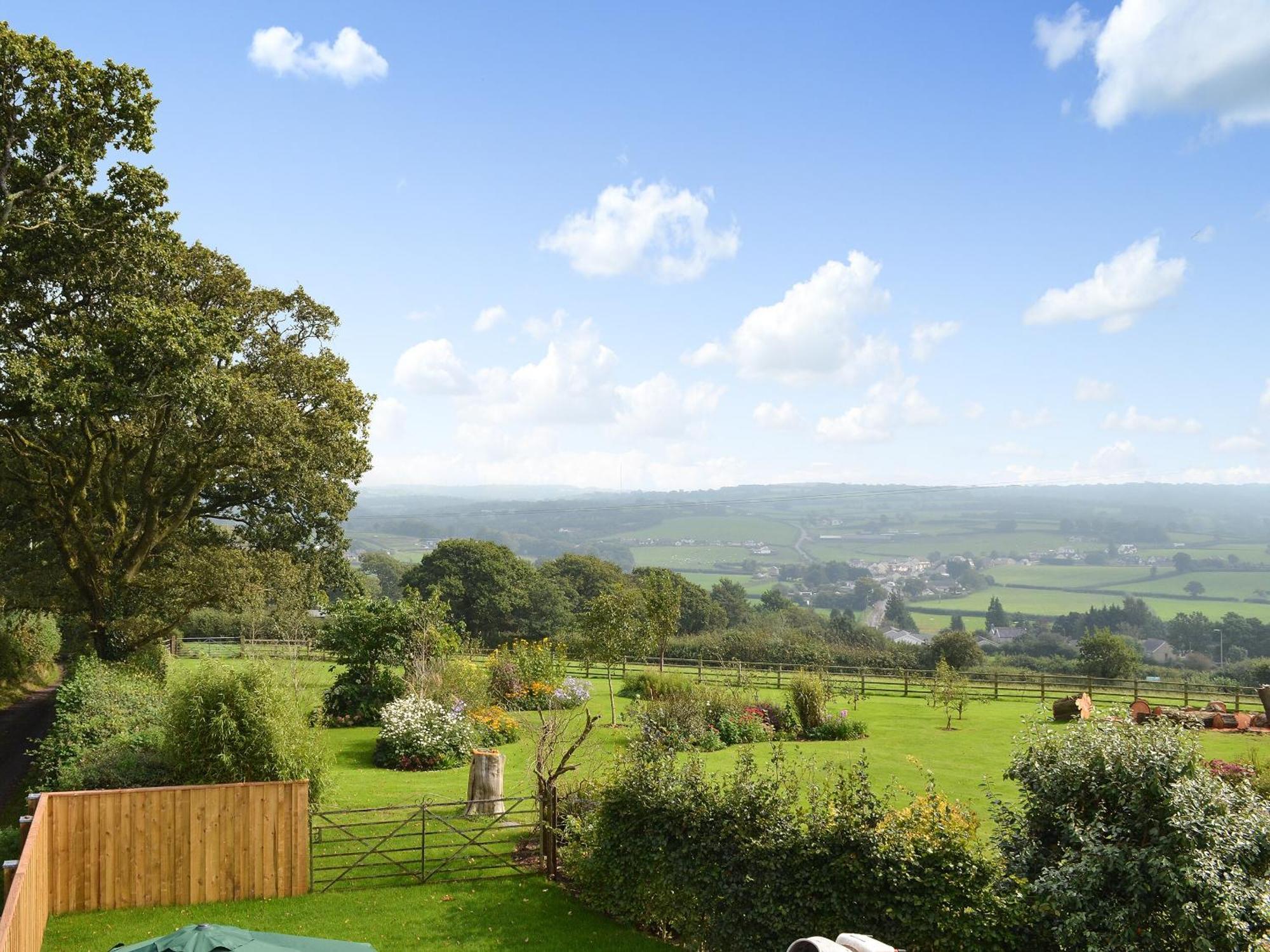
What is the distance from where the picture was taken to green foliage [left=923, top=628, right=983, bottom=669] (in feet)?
167

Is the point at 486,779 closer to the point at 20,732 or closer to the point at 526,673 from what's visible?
the point at 526,673

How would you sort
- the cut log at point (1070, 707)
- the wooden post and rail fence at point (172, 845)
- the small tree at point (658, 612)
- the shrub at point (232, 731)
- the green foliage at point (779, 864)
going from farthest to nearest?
1. the small tree at point (658, 612)
2. the cut log at point (1070, 707)
3. the shrub at point (232, 731)
4. the wooden post and rail fence at point (172, 845)
5. the green foliage at point (779, 864)

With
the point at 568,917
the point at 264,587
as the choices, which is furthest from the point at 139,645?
the point at 568,917

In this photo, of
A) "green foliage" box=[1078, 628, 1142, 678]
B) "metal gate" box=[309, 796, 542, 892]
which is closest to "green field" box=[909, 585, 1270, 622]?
"green foliage" box=[1078, 628, 1142, 678]

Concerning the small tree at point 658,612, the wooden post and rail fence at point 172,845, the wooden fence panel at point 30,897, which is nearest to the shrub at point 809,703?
the small tree at point 658,612

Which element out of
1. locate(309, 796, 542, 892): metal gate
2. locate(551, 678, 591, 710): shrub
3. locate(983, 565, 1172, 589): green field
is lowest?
locate(983, 565, 1172, 589): green field

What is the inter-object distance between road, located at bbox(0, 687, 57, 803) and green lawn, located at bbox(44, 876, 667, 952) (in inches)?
273

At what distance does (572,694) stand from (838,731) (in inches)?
372

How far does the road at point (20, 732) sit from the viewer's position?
19.2 m

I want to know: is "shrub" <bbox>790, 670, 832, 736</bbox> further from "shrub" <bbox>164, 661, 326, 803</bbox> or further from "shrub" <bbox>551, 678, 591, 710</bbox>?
"shrub" <bbox>164, 661, 326, 803</bbox>

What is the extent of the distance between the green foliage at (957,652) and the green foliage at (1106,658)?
23.9ft

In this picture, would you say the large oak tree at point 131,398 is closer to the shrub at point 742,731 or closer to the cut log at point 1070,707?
the shrub at point 742,731

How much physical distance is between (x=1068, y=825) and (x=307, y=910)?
9.76 metres

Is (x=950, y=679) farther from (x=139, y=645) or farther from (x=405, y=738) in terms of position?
(x=139, y=645)
